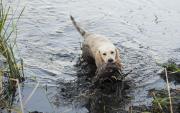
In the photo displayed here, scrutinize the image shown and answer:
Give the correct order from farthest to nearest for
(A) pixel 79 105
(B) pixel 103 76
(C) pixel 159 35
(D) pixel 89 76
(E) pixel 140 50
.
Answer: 1. (C) pixel 159 35
2. (E) pixel 140 50
3. (D) pixel 89 76
4. (B) pixel 103 76
5. (A) pixel 79 105

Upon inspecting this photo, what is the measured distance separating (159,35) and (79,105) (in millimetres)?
3807

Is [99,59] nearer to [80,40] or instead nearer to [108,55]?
[108,55]

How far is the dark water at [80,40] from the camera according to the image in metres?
7.39

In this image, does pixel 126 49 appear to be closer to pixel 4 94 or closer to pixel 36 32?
pixel 36 32

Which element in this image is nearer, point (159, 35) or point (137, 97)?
point (137, 97)

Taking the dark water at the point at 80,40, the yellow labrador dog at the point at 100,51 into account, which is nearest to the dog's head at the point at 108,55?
the yellow labrador dog at the point at 100,51

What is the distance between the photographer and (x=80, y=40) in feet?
33.2

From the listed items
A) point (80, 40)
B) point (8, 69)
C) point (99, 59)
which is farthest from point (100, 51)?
point (80, 40)

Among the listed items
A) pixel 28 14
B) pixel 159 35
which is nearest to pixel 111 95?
pixel 159 35

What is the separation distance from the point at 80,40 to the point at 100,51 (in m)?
2.45

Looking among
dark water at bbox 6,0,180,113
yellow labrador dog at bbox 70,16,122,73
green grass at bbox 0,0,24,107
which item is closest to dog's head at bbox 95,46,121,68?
yellow labrador dog at bbox 70,16,122,73

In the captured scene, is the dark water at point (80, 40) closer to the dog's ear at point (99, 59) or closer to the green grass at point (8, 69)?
the green grass at point (8, 69)

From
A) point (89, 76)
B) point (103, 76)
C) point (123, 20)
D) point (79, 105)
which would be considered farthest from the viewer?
point (123, 20)

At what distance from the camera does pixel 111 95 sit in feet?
24.6
